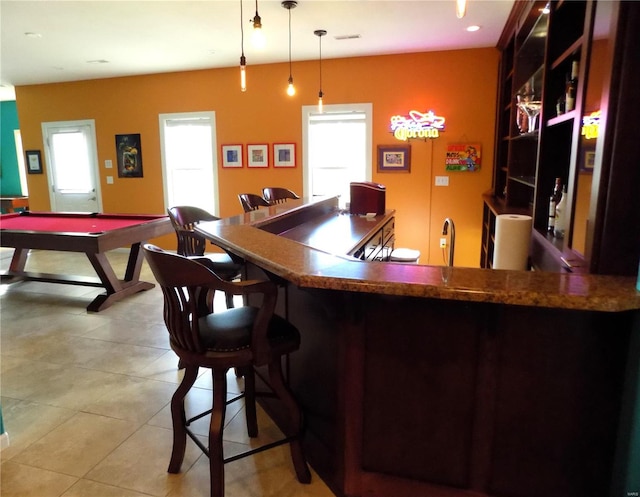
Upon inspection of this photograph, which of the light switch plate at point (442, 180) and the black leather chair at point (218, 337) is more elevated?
the light switch plate at point (442, 180)

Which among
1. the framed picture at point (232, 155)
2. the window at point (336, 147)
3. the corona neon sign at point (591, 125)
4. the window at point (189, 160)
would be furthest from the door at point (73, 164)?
the corona neon sign at point (591, 125)

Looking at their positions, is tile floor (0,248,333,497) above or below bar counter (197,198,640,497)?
below

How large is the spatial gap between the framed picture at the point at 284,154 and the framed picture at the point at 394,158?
129cm

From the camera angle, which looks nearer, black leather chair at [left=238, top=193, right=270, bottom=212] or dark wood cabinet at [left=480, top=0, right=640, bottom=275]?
dark wood cabinet at [left=480, top=0, right=640, bottom=275]

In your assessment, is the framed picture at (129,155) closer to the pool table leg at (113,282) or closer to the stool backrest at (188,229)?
the pool table leg at (113,282)

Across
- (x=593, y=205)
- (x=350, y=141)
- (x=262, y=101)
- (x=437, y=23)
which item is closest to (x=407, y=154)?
(x=350, y=141)

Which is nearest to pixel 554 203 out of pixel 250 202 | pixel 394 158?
pixel 250 202

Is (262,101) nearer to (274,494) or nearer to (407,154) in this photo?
(407,154)

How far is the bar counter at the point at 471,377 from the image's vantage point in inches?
55.1

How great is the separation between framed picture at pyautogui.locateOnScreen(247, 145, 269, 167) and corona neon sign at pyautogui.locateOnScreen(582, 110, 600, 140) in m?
5.08

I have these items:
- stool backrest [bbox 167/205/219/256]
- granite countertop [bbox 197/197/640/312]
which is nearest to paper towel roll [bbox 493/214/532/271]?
granite countertop [bbox 197/197/640/312]

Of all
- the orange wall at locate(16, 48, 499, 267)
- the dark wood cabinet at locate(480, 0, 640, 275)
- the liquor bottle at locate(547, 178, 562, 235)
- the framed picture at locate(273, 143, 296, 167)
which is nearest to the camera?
the dark wood cabinet at locate(480, 0, 640, 275)

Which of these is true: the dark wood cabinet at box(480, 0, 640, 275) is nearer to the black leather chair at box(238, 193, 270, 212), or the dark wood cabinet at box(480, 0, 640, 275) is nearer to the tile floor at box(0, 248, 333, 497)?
the tile floor at box(0, 248, 333, 497)

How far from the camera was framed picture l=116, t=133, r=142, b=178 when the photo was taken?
7098 millimetres
